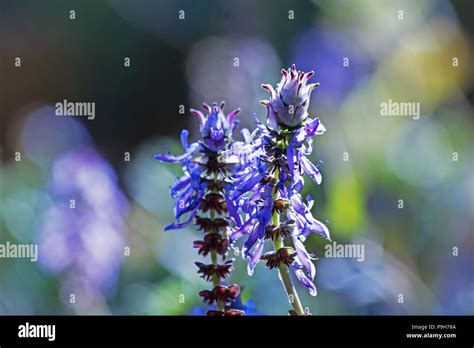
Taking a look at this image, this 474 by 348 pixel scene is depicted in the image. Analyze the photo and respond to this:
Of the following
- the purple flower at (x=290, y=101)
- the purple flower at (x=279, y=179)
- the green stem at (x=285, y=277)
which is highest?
the purple flower at (x=290, y=101)

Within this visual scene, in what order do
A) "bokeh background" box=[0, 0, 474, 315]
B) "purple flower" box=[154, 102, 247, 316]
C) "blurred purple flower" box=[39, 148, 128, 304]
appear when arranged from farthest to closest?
"bokeh background" box=[0, 0, 474, 315] → "blurred purple flower" box=[39, 148, 128, 304] → "purple flower" box=[154, 102, 247, 316]

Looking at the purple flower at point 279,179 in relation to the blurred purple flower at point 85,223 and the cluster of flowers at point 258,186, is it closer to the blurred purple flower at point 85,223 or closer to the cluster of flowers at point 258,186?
A: the cluster of flowers at point 258,186

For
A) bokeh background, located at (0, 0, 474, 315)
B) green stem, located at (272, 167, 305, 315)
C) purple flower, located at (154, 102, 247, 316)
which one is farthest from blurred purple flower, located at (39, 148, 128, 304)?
green stem, located at (272, 167, 305, 315)

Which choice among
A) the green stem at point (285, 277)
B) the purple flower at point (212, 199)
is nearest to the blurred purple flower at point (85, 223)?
the purple flower at point (212, 199)

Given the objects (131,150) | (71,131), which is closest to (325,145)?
(131,150)

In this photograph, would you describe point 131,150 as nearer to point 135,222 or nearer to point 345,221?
point 135,222

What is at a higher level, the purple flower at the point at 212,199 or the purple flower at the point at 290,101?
the purple flower at the point at 290,101

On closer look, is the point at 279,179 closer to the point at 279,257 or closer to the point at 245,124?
the point at 279,257

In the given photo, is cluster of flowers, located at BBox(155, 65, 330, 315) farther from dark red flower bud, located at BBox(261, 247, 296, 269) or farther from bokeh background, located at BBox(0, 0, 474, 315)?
bokeh background, located at BBox(0, 0, 474, 315)
